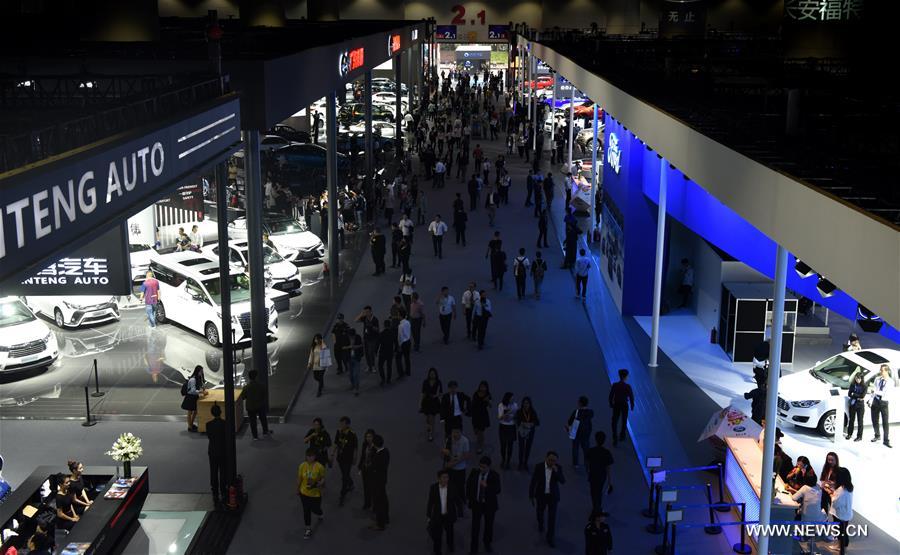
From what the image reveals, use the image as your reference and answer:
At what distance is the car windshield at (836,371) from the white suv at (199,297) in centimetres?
1050

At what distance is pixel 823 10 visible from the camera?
18.2 meters

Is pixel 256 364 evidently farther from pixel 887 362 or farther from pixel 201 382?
pixel 887 362

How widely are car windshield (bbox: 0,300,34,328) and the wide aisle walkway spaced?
533 centimetres

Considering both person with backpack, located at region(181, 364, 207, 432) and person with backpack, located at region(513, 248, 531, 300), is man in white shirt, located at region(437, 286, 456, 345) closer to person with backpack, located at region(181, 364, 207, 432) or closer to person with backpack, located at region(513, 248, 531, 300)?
person with backpack, located at region(513, 248, 531, 300)

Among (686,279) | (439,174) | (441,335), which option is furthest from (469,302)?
(439,174)

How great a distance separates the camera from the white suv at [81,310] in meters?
21.9

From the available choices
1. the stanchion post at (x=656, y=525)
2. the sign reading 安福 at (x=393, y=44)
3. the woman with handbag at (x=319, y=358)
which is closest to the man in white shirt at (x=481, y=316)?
the woman with handbag at (x=319, y=358)

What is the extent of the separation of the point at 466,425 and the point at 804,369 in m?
7.26

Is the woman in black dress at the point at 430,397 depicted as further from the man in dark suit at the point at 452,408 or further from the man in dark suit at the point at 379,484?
the man in dark suit at the point at 379,484

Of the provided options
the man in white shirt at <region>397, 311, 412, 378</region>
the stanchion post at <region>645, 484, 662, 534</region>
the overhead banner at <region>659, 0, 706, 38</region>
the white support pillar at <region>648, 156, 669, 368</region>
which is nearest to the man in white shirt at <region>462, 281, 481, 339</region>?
the man in white shirt at <region>397, 311, 412, 378</region>

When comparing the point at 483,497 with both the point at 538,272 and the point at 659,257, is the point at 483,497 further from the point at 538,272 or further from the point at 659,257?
the point at 538,272

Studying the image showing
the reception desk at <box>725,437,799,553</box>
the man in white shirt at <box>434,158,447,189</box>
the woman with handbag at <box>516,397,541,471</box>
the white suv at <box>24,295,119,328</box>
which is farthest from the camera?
the man in white shirt at <box>434,158,447,189</box>

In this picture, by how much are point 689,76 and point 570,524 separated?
49.6 ft

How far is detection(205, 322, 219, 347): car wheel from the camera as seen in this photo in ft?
68.8
